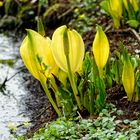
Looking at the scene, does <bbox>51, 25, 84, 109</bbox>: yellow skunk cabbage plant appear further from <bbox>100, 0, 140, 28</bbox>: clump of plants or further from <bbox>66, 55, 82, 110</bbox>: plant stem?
<bbox>100, 0, 140, 28</bbox>: clump of plants

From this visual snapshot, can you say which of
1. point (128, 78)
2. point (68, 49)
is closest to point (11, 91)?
point (68, 49)

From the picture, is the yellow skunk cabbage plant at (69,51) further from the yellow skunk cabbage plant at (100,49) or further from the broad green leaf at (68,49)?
the yellow skunk cabbage plant at (100,49)

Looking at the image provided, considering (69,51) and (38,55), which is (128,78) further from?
(38,55)

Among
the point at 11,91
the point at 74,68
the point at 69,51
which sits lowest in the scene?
the point at 11,91

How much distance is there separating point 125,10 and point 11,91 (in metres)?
1.30

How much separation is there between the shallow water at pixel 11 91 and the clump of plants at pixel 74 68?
1.99 ft

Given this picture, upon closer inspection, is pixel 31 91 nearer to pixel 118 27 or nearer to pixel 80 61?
pixel 118 27

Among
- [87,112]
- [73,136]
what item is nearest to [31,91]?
[87,112]

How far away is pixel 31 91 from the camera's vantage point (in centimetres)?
441

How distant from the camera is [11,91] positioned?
443 centimetres

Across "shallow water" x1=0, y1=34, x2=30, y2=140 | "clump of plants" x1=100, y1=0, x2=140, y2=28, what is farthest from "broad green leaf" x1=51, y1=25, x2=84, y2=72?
"clump of plants" x1=100, y1=0, x2=140, y2=28

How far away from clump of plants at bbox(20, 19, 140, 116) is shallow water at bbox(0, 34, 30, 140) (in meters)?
0.61

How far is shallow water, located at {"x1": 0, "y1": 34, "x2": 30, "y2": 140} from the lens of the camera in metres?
3.79

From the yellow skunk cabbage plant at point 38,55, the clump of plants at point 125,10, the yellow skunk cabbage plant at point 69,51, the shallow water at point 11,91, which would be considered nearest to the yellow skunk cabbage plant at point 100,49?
the yellow skunk cabbage plant at point 69,51
